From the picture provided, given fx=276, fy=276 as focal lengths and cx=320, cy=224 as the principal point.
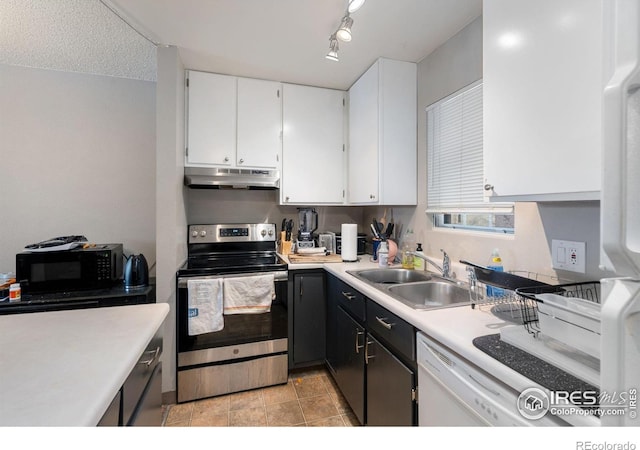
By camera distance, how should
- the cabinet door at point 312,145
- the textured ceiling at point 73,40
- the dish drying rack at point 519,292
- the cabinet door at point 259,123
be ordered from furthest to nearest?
the cabinet door at point 312,145
the cabinet door at point 259,123
the textured ceiling at point 73,40
the dish drying rack at point 519,292

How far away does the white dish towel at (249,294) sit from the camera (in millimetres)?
1924

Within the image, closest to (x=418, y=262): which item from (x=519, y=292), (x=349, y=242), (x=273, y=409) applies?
(x=349, y=242)

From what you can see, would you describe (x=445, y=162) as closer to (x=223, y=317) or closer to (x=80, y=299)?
(x=223, y=317)

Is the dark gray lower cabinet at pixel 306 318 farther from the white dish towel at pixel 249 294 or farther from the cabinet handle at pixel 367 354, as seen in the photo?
the cabinet handle at pixel 367 354

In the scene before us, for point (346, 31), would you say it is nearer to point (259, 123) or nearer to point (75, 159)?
point (259, 123)

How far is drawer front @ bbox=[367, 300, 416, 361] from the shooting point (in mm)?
1146

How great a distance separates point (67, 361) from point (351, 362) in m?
1.39

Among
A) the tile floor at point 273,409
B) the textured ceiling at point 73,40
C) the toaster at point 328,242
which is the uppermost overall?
the textured ceiling at point 73,40

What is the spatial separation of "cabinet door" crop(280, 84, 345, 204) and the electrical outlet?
1.67 meters

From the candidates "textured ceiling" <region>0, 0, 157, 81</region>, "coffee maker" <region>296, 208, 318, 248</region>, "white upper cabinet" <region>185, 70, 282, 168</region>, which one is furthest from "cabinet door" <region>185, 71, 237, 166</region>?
"coffee maker" <region>296, 208, 318, 248</region>

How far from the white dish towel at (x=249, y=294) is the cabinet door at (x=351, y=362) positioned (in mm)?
527

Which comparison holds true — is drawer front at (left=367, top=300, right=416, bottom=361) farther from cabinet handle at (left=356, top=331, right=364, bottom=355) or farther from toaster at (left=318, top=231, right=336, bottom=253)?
toaster at (left=318, top=231, right=336, bottom=253)

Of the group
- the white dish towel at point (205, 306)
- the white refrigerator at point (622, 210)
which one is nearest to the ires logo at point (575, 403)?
the white refrigerator at point (622, 210)
